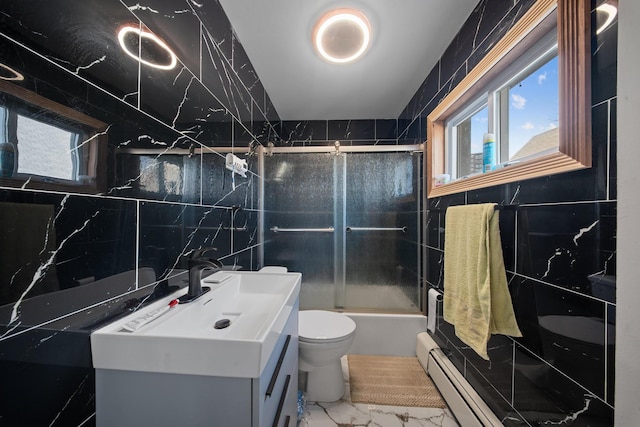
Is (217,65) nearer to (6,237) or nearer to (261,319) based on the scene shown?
(6,237)

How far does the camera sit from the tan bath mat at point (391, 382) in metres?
1.46

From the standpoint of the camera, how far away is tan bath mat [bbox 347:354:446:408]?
57.5 inches

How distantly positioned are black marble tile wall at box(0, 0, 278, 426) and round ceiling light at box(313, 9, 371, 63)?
2.08 ft

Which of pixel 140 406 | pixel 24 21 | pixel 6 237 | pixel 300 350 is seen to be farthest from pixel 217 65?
pixel 300 350

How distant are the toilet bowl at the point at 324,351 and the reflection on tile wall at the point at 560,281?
2.44 ft

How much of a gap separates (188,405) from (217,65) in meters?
1.48

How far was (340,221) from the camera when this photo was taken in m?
2.25

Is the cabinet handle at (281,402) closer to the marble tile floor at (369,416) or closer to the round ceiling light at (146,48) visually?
the marble tile floor at (369,416)

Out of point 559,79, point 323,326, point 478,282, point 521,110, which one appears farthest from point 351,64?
point 323,326

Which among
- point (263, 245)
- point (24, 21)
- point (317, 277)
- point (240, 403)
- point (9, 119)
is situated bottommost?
point (317, 277)

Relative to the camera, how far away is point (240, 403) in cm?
57

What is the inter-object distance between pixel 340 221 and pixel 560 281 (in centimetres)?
158

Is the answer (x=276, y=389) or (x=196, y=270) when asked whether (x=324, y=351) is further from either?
(x=196, y=270)

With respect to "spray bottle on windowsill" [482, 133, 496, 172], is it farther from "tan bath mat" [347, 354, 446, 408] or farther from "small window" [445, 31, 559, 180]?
"tan bath mat" [347, 354, 446, 408]
